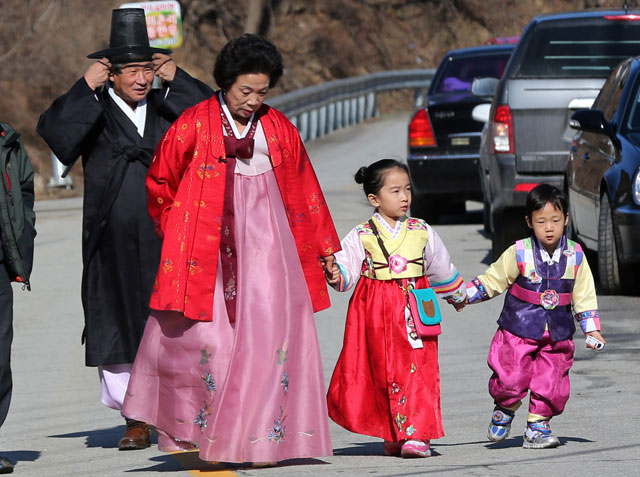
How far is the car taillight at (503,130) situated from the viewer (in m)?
13.2

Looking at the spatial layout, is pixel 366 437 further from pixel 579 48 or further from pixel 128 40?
pixel 579 48

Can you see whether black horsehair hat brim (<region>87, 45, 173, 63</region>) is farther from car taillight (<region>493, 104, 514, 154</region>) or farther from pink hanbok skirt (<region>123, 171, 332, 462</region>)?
car taillight (<region>493, 104, 514, 154</region>)

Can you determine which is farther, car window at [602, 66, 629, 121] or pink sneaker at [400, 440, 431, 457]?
car window at [602, 66, 629, 121]

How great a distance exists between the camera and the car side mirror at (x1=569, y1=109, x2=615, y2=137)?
1160 centimetres

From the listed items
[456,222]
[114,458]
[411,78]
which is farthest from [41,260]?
[411,78]

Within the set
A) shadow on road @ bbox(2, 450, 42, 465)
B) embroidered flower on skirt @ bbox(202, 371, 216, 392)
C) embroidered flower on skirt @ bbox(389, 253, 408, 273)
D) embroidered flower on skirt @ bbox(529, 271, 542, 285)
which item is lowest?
shadow on road @ bbox(2, 450, 42, 465)

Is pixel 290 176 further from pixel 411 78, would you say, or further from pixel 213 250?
pixel 411 78

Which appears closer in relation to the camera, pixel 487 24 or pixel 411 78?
pixel 411 78

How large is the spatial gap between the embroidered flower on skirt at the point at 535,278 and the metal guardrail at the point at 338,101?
703 inches

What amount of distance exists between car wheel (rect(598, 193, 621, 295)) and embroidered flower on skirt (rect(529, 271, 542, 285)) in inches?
189

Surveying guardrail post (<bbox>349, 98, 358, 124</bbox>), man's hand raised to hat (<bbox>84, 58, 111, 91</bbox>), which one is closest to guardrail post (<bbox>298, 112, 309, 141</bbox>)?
guardrail post (<bbox>349, 98, 358, 124</bbox>)

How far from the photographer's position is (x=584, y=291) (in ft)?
23.0

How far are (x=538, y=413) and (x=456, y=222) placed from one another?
439 inches

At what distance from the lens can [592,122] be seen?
11602 millimetres
